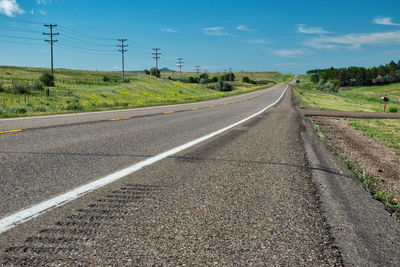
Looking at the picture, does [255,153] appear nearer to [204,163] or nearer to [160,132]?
[204,163]

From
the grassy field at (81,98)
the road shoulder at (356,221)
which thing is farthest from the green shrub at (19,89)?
the road shoulder at (356,221)

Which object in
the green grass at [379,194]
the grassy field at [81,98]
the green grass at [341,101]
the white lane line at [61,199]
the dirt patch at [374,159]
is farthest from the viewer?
the green grass at [341,101]

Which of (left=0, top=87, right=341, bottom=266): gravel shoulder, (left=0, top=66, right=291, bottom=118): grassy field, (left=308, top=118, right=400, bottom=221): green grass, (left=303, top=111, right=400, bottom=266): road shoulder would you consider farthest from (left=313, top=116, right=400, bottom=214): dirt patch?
A: (left=0, top=66, right=291, bottom=118): grassy field

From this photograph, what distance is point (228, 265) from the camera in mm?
1948

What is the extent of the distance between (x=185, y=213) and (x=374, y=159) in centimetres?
435

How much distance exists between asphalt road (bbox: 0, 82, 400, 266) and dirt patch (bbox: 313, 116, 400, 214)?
0.46 meters

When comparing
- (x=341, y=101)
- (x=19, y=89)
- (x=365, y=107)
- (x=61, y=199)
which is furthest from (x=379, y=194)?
(x=19, y=89)

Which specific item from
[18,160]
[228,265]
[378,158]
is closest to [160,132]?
[18,160]

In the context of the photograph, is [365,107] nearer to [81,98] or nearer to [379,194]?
[379,194]

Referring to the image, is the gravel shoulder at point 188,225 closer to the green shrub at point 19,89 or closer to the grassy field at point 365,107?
the grassy field at point 365,107

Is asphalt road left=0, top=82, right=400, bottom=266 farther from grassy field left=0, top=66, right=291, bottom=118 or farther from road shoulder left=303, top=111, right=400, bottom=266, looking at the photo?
grassy field left=0, top=66, right=291, bottom=118

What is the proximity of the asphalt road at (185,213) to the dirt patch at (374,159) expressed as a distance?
0.46 meters

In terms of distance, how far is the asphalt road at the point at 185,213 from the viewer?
2057 mm

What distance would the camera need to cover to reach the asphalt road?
2.06m
